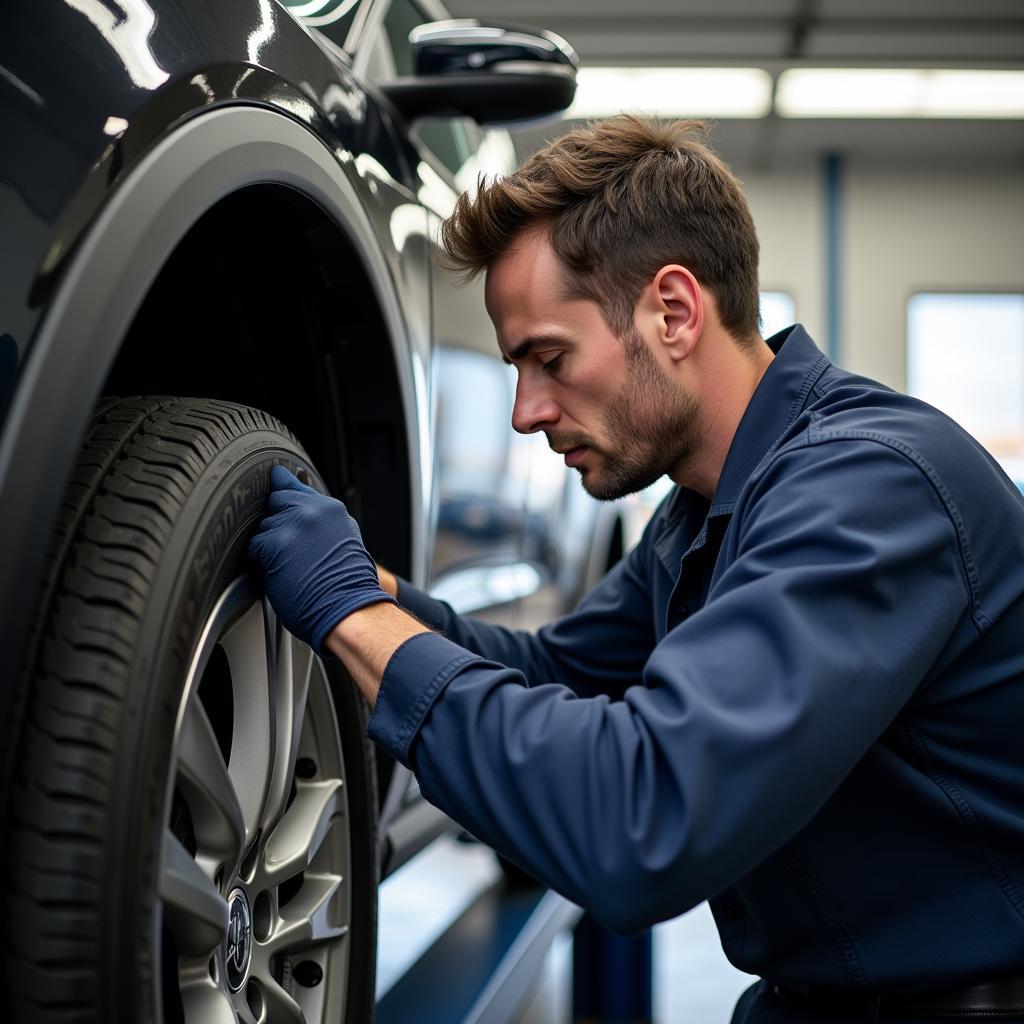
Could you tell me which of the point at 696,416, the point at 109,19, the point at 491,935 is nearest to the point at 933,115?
the point at 491,935

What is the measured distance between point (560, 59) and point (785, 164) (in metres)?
8.22

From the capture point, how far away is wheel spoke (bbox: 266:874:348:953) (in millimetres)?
1094

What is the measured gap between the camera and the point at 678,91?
793 cm

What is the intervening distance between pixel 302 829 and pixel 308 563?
0.29 m

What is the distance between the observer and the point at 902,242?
929 cm

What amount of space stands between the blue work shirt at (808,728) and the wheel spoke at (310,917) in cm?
24

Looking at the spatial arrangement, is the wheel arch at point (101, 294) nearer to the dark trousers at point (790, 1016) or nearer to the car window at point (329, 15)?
the car window at point (329, 15)

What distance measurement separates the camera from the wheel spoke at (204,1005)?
3.12 ft

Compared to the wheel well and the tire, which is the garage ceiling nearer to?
the wheel well

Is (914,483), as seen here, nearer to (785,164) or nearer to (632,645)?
(632,645)

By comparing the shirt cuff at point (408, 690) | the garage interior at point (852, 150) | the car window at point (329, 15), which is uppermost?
the garage interior at point (852, 150)

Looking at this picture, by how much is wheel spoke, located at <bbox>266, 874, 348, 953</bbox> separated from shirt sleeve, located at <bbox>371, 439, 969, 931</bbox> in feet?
0.79

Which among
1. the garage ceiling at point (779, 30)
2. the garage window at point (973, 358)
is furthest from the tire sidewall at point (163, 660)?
the garage window at point (973, 358)

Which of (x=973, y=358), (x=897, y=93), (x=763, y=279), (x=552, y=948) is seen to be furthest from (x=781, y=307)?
(x=552, y=948)
